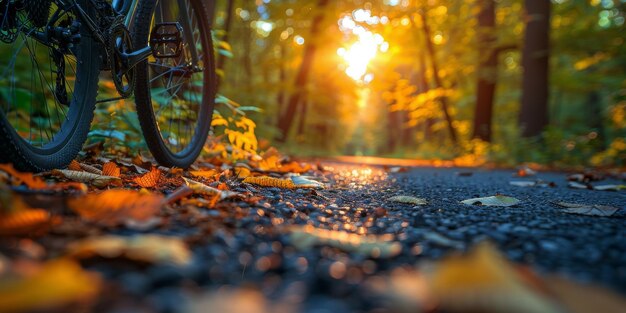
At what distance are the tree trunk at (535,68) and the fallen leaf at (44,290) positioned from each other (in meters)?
8.00

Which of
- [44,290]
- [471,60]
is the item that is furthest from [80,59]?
[471,60]

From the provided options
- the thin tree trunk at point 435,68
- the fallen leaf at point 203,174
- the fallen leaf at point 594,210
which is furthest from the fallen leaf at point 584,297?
the thin tree trunk at point 435,68

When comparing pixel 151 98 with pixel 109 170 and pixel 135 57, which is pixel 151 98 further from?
pixel 109 170

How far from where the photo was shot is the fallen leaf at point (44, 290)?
587mm

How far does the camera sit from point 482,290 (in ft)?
2.08

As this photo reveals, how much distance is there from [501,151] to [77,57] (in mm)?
7185

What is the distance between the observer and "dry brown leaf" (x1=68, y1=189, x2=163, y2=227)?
1004 mm

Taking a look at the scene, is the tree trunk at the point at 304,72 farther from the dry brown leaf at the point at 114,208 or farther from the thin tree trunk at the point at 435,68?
the dry brown leaf at the point at 114,208

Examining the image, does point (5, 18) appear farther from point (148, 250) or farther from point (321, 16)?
point (321, 16)

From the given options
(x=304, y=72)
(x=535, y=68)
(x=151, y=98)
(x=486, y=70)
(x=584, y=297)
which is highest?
(x=486, y=70)

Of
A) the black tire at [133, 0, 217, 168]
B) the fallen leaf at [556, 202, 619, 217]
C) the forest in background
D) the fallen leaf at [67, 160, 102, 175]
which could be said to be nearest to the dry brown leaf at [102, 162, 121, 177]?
the fallen leaf at [67, 160, 102, 175]

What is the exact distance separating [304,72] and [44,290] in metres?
10.1

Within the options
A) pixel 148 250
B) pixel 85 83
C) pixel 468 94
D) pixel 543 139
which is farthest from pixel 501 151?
pixel 148 250

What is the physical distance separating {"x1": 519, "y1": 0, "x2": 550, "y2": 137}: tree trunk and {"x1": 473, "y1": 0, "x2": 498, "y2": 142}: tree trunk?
6.49 ft
